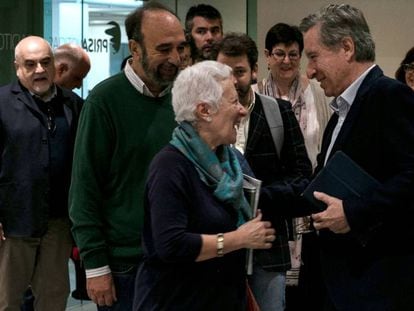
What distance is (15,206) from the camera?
14.0ft

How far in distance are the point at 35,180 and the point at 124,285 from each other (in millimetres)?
1504

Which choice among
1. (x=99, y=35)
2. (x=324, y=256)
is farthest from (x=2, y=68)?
(x=324, y=256)

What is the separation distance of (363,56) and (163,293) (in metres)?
1.01

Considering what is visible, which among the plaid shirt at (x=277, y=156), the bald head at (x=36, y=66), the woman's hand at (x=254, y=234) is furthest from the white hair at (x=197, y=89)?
the bald head at (x=36, y=66)

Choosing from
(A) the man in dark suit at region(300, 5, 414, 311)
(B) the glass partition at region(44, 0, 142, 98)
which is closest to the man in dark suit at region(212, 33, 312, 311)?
(A) the man in dark suit at region(300, 5, 414, 311)

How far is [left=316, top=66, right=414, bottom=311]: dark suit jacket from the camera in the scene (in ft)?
8.20

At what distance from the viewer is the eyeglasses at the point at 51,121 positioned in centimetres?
434

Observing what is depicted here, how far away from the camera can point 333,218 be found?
8.34ft

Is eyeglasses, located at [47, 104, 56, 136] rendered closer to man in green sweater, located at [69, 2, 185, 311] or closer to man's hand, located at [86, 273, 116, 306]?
man in green sweater, located at [69, 2, 185, 311]

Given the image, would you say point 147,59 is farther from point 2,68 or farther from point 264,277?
point 2,68

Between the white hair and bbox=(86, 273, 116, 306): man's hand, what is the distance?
728mm

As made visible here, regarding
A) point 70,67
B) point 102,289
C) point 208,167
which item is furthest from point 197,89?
point 70,67

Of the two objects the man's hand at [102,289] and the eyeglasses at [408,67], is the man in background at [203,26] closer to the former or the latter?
Result: the eyeglasses at [408,67]

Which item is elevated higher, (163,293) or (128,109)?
(128,109)
